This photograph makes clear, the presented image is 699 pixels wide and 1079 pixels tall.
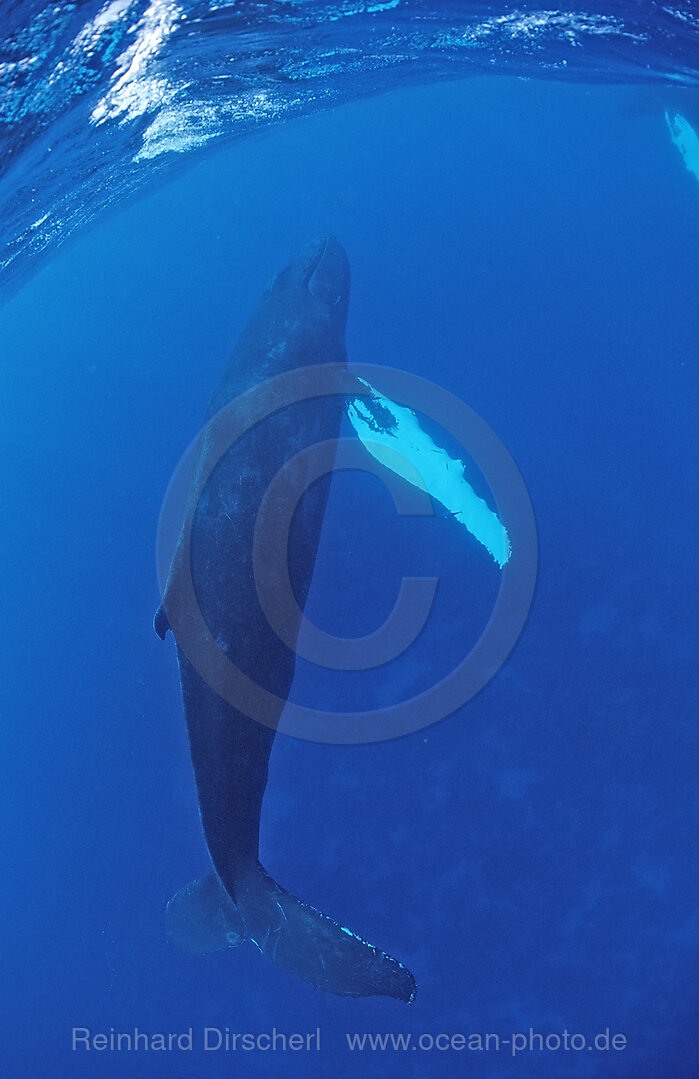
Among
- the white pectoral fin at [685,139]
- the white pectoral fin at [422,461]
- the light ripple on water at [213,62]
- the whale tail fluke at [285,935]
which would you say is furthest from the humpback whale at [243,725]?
the white pectoral fin at [685,139]

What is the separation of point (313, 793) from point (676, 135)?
26.9m

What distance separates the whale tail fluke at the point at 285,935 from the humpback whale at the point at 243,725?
11mm

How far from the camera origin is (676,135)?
22.5m

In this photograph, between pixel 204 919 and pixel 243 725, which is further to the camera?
pixel 204 919

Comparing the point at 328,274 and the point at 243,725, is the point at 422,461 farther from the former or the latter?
the point at 243,725

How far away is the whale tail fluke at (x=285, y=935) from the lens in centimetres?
619

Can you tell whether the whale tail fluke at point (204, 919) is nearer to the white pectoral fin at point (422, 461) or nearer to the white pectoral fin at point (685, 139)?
the white pectoral fin at point (422, 461)

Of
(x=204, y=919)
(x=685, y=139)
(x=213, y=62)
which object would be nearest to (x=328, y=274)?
(x=213, y=62)

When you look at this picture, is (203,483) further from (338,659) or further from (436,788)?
(436,788)

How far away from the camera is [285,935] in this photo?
662 centimetres

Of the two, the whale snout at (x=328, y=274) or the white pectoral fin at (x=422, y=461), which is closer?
the white pectoral fin at (x=422, y=461)

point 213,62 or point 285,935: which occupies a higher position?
point 213,62

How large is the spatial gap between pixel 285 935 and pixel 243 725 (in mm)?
2483

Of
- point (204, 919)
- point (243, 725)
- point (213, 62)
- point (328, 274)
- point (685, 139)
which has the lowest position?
point (204, 919)
